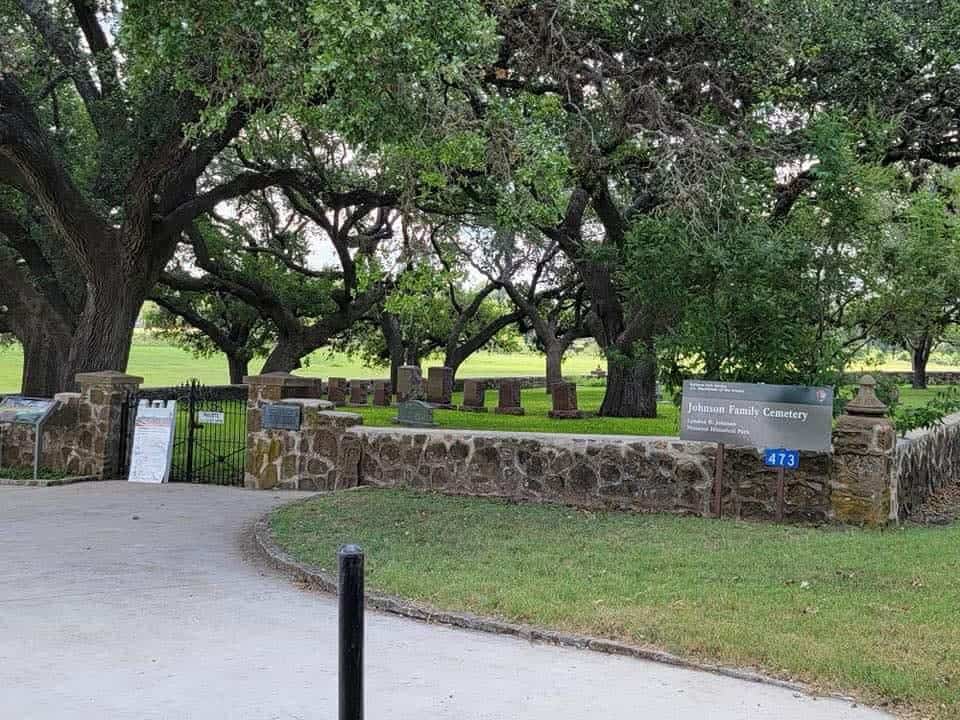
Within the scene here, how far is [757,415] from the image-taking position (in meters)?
10.4

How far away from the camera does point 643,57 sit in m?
14.0

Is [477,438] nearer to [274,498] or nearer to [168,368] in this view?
[274,498]

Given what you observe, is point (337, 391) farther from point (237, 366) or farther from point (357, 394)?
point (237, 366)

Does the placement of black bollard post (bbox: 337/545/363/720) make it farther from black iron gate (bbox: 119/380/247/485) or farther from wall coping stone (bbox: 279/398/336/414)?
black iron gate (bbox: 119/380/247/485)

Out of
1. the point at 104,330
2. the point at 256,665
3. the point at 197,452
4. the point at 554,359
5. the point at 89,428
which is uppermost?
the point at 554,359

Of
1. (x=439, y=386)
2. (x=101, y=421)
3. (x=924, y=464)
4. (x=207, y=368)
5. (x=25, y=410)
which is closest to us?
(x=924, y=464)

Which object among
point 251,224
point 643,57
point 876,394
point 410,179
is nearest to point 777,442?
point 876,394

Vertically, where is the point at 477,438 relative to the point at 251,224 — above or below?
below

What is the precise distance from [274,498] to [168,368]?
6045 centimetres

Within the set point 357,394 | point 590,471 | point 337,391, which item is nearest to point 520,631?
point 590,471

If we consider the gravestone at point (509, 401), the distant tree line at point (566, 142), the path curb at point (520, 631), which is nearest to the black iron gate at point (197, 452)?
the distant tree line at point (566, 142)

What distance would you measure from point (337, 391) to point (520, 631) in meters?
26.6

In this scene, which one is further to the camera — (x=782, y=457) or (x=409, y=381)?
(x=409, y=381)

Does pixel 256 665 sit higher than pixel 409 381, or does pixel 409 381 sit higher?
pixel 409 381
